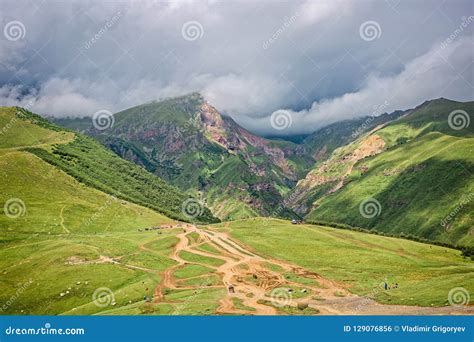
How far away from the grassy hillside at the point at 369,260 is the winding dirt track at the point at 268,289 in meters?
4.13

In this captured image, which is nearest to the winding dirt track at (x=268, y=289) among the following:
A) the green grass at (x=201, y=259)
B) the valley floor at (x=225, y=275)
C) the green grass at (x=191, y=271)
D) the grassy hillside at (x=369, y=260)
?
the valley floor at (x=225, y=275)

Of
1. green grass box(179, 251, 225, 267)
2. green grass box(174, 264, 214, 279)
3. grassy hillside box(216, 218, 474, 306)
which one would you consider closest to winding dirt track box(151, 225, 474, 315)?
green grass box(179, 251, 225, 267)

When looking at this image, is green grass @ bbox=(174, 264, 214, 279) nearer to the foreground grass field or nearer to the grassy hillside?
the foreground grass field

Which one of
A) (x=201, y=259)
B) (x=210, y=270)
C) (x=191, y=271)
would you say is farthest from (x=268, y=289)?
(x=201, y=259)

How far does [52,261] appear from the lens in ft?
374

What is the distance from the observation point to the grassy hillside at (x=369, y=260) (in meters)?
83.2

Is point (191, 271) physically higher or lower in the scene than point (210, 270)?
lower

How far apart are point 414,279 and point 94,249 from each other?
3404 inches

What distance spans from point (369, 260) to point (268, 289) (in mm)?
40239

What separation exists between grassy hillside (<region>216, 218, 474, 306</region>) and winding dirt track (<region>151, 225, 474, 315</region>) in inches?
163

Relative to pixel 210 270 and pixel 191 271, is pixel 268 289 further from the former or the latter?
pixel 191 271

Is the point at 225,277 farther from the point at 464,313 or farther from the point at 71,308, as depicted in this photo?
the point at 464,313

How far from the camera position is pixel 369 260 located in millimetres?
120688

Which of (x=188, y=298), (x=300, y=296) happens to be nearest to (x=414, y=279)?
(x=300, y=296)
